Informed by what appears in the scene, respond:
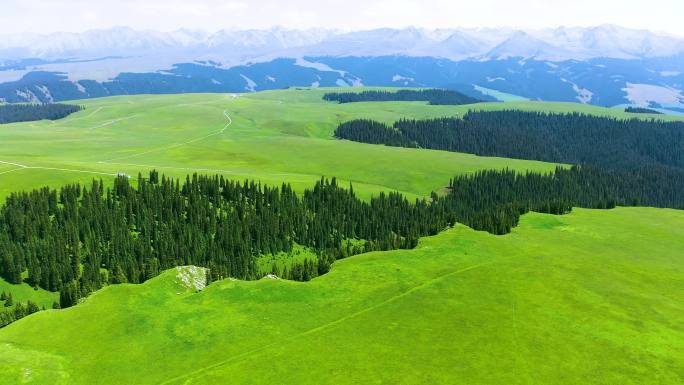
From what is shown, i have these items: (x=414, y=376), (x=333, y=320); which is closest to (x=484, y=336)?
(x=414, y=376)

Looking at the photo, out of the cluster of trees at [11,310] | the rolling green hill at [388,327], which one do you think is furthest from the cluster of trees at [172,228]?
the rolling green hill at [388,327]

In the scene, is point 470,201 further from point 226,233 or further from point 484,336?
point 484,336

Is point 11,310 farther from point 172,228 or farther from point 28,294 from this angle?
point 172,228

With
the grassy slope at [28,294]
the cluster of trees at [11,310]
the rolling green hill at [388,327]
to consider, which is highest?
the rolling green hill at [388,327]

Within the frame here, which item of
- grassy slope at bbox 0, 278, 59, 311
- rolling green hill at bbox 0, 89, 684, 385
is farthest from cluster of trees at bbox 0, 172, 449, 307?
rolling green hill at bbox 0, 89, 684, 385

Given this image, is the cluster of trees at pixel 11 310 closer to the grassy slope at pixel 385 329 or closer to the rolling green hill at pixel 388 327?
the rolling green hill at pixel 388 327
